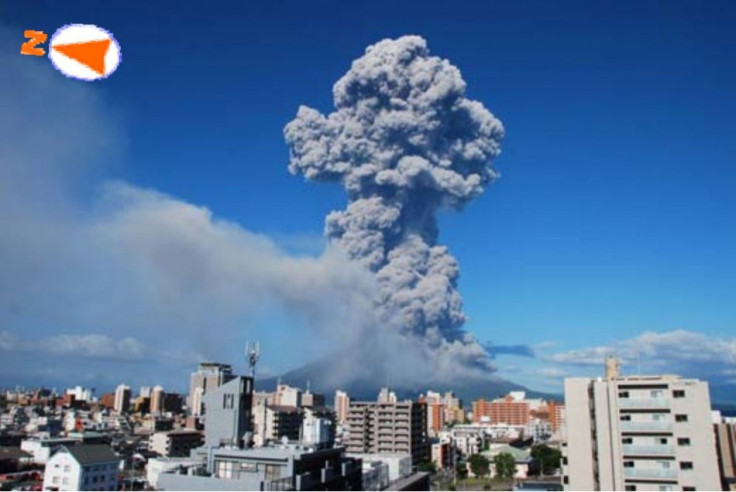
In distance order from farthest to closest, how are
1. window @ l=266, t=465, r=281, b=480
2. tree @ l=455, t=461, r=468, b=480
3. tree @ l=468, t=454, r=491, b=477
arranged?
1. tree @ l=468, t=454, r=491, b=477
2. tree @ l=455, t=461, r=468, b=480
3. window @ l=266, t=465, r=281, b=480

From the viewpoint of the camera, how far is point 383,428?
5391 centimetres

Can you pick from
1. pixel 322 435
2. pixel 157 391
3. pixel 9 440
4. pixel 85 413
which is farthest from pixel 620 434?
pixel 157 391

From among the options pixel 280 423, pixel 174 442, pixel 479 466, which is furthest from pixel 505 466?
pixel 174 442

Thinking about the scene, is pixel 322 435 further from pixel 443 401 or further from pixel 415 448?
pixel 443 401

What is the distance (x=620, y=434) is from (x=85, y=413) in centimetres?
7400

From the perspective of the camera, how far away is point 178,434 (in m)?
54.3

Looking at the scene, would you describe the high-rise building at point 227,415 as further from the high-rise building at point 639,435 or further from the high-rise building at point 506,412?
the high-rise building at point 506,412

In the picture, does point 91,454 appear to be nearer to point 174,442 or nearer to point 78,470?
point 78,470

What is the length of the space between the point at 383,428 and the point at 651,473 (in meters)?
38.6

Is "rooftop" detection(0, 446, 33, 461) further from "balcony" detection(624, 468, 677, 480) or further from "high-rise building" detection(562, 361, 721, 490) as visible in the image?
"balcony" detection(624, 468, 677, 480)

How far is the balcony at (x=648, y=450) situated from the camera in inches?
668

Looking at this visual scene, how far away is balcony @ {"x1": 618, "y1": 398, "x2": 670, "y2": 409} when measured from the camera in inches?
684

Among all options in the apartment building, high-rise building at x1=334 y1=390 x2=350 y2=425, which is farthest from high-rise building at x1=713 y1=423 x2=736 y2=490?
high-rise building at x1=334 y1=390 x2=350 y2=425

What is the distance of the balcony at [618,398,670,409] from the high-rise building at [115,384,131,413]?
8978cm
